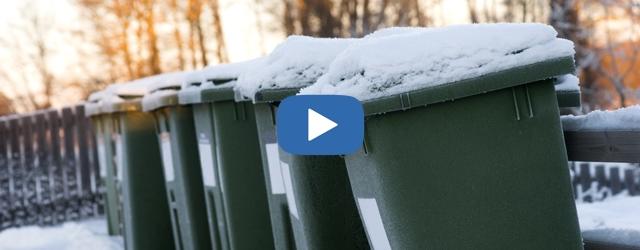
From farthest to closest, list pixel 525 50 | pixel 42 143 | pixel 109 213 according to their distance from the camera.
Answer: pixel 42 143
pixel 109 213
pixel 525 50

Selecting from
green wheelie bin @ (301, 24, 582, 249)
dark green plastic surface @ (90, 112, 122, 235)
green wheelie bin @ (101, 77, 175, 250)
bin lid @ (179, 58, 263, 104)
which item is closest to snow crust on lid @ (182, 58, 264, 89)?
bin lid @ (179, 58, 263, 104)

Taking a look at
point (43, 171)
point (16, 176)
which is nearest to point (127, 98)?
point (43, 171)

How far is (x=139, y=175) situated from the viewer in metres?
7.21

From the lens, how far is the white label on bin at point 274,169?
14.6 feet

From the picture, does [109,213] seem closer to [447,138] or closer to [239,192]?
[239,192]

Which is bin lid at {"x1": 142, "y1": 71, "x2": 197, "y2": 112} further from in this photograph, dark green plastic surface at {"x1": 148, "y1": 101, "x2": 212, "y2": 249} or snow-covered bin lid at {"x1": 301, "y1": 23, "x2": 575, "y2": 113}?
snow-covered bin lid at {"x1": 301, "y1": 23, "x2": 575, "y2": 113}

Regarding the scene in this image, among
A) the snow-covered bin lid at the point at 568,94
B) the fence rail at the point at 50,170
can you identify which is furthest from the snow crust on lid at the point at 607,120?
the fence rail at the point at 50,170

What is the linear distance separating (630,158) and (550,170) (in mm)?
275

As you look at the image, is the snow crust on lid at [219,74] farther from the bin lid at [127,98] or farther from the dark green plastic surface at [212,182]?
the bin lid at [127,98]

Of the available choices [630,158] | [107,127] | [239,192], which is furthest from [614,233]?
[107,127]

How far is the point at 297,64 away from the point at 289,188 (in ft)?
1.99

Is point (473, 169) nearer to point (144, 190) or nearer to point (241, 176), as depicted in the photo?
point (241, 176)

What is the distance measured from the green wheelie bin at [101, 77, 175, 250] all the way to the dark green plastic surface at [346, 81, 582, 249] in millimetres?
4511
